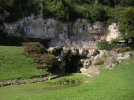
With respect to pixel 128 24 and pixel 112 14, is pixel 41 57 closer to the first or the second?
pixel 128 24

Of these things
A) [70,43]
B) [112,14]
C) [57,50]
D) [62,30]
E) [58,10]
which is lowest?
[57,50]

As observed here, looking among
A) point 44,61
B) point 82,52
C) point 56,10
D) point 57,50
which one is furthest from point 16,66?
point 56,10

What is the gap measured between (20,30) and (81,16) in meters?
15.2

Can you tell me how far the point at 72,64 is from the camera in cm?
2677

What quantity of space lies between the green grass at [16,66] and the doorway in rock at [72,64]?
8170mm

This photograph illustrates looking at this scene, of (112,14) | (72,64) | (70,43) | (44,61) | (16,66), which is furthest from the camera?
(112,14)

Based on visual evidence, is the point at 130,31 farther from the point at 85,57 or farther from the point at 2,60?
the point at 2,60

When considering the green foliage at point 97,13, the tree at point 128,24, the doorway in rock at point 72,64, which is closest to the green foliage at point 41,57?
the doorway in rock at point 72,64

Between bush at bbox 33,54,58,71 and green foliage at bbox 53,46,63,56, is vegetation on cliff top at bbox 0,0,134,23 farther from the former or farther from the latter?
bush at bbox 33,54,58,71

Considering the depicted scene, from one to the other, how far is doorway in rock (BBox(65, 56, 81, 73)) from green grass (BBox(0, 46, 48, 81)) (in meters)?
8.17

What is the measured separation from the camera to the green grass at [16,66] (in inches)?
582

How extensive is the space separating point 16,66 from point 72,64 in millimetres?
12302

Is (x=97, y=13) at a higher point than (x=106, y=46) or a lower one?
higher

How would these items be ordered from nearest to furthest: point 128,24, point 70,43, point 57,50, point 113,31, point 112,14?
1. point 57,50
2. point 128,24
3. point 70,43
4. point 113,31
5. point 112,14
